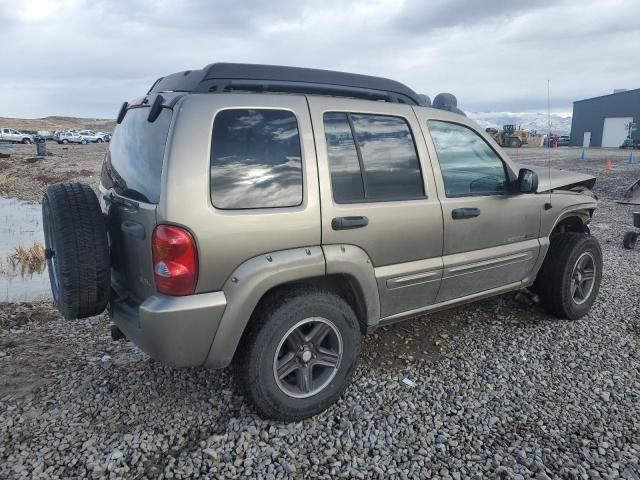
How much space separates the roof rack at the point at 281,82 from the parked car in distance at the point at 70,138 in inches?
1943

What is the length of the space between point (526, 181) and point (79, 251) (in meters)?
3.13

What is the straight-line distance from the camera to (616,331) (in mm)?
4199

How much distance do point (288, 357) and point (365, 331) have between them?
62 centimetres

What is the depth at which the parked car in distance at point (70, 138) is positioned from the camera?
46.1 m

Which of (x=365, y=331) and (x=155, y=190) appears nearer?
(x=155, y=190)

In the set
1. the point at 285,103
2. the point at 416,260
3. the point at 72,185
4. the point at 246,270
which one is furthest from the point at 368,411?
the point at 72,185

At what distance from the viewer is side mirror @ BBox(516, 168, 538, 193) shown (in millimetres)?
3611

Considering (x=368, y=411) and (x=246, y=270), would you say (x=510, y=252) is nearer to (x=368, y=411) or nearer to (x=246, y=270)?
(x=368, y=411)

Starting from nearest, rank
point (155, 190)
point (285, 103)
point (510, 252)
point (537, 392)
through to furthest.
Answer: point (155, 190)
point (285, 103)
point (537, 392)
point (510, 252)

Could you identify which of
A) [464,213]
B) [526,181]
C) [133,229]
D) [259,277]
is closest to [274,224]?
[259,277]

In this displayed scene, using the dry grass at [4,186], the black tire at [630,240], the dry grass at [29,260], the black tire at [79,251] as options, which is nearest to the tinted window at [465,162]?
the black tire at [79,251]

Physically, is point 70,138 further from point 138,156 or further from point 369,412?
point 369,412

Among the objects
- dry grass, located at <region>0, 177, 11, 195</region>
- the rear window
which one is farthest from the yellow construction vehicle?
the rear window

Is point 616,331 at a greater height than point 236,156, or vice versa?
point 236,156
